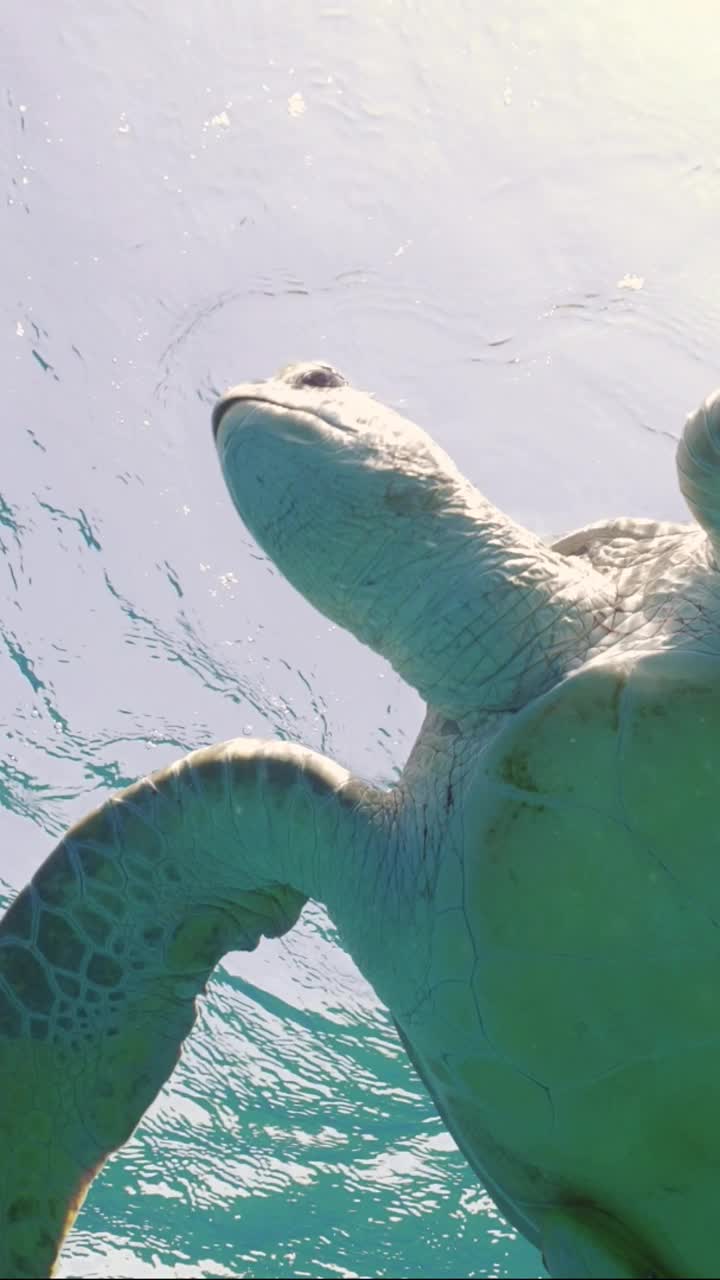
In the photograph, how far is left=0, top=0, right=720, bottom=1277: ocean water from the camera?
223 inches

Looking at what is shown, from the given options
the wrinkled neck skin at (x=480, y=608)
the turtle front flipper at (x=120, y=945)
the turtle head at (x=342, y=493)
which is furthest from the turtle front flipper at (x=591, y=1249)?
the turtle head at (x=342, y=493)

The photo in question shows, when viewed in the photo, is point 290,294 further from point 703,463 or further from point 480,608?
point 703,463

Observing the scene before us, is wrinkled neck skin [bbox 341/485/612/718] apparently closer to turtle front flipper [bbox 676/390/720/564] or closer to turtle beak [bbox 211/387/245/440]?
turtle front flipper [bbox 676/390/720/564]

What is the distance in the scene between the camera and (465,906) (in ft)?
7.93

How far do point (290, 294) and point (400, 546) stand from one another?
445 cm

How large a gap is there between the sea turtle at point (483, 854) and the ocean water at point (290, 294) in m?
3.67

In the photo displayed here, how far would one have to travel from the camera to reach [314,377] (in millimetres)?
2930

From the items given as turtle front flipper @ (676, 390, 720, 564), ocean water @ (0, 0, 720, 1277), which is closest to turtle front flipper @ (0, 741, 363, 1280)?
turtle front flipper @ (676, 390, 720, 564)

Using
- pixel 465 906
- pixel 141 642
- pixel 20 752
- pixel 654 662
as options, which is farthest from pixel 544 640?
pixel 20 752

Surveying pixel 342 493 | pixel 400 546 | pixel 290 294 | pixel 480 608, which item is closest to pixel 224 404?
pixel 342 493

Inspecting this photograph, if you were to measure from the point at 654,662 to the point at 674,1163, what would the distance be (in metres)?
1.33

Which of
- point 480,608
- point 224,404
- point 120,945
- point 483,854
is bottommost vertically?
→ point 120,945

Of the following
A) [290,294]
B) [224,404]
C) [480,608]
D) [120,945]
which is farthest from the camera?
[290,294]

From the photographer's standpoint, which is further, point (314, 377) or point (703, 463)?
point (314, 377)
